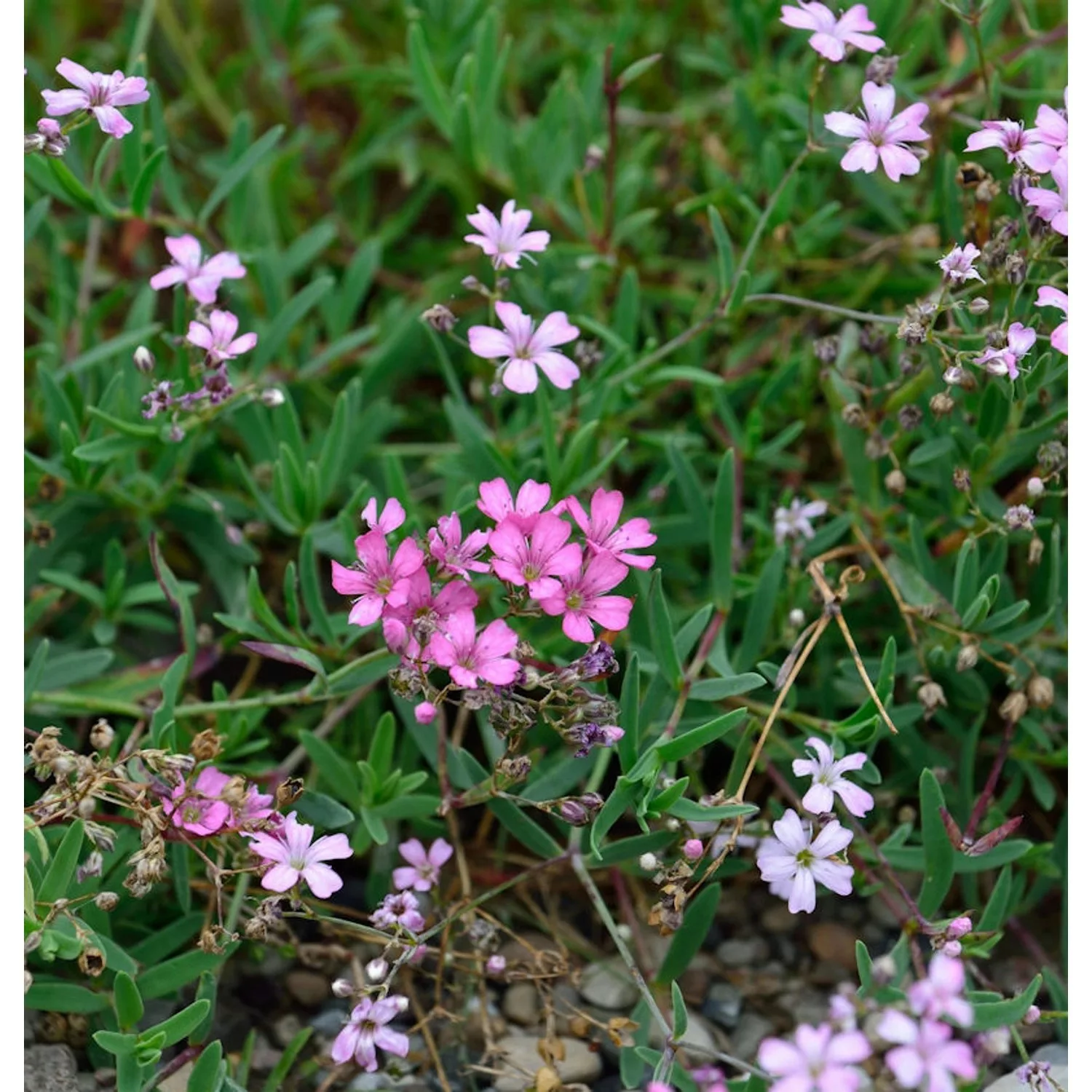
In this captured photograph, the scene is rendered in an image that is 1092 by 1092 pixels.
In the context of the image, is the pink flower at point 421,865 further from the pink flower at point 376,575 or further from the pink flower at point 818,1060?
the pink flower at point 818,1060

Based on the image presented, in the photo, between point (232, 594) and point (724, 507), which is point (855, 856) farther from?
point (232, 594)

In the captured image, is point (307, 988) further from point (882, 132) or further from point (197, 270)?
point (882, 132)

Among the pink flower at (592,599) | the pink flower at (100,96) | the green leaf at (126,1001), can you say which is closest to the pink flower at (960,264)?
the pink flower at (592,599)

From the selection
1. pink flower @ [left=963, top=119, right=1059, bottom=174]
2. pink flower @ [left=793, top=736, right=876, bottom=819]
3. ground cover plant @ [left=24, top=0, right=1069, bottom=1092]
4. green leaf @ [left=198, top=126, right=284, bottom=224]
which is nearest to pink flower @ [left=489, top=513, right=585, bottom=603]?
ground cover plant @ [left=24, top=0, right=1069, bottom=1092]

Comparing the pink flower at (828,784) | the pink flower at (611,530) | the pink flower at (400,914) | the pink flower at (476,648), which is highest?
the pink flower at (611,530)

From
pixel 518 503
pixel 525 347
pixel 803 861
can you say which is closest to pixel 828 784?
pixel 803 861

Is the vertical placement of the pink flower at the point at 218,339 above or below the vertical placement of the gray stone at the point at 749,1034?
above

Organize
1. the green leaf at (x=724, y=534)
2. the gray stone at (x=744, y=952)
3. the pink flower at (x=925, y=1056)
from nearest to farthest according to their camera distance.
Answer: the pink flower at (x=925, y=1056) → the green leaf at (x=724, y=534) → the gray stone at (x=744, y=952)
